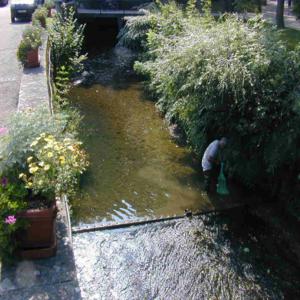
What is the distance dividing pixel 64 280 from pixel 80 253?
68.6 inches

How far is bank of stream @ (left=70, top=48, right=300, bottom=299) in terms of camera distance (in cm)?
586

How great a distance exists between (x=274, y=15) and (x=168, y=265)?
69.1 feet

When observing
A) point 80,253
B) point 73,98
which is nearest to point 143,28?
point 73,98

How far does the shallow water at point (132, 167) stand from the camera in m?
7.63

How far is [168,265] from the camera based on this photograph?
20.4 ft

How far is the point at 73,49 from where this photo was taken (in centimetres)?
1473

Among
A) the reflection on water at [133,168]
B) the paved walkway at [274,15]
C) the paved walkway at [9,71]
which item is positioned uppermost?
the paved walkway at [274,15]

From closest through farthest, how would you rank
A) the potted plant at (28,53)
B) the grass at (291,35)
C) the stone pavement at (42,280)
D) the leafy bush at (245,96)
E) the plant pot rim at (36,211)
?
the stone pavement at (42,280), the plant pot rim at (36,211), the leafy bush at (245,96), the potted plant at (28,53), the grass at (291,35)

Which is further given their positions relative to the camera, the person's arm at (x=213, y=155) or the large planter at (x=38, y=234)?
the person's arm at (x=213, y=155)

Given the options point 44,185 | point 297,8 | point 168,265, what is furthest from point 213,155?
point 297,8

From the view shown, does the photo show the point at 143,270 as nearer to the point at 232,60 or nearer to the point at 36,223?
the point at 36,223

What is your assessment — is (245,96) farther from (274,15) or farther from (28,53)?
(274,15)

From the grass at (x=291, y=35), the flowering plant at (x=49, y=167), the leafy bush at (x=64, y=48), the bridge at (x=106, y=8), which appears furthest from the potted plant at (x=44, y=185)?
the bridge at (x=106, y=8)

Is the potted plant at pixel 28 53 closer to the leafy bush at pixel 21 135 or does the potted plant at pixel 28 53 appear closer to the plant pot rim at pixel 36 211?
the leafy bush at pixel 21 135
